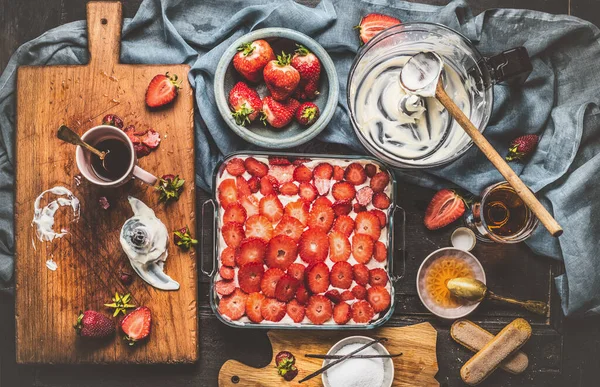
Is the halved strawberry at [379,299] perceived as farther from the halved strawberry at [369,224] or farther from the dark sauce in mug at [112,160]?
the dark sauce in mug at [112,160]

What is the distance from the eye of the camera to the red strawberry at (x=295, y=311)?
1.66 metres

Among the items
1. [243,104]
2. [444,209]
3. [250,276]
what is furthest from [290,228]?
[444,209]

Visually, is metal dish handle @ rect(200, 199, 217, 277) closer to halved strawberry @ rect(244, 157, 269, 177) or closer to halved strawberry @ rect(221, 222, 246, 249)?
halved strawberry @ rect(221, 222, 246, 249)

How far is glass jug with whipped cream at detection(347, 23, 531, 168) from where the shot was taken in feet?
5.22

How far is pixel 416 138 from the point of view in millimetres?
1626

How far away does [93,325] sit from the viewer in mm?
1605

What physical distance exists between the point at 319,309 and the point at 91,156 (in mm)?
803

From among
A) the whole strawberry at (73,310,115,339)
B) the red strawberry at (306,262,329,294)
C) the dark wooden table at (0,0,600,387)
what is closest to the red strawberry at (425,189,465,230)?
the dark wooden table at (0,0,600,387)

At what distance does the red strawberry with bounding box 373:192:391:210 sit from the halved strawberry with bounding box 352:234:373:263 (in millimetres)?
103

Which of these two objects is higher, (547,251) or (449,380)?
(547,251)

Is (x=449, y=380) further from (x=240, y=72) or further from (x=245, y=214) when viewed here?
(x=240, y=72)

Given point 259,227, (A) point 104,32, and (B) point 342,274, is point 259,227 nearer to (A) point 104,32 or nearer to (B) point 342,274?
(B) point 342,274

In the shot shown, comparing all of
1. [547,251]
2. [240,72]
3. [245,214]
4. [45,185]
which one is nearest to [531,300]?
[547,251]

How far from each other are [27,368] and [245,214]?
34.6 inches
